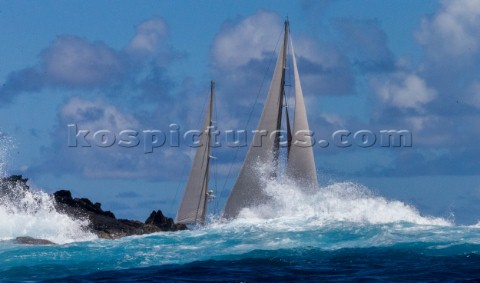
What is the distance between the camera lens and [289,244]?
32156 mm

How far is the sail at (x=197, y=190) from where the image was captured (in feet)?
155

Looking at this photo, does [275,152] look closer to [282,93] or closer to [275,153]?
[275,153]

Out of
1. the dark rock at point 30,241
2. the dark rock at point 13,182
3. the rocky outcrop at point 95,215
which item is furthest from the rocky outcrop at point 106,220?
the dark rock at point 30,241

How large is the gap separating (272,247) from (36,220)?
16.2 metres

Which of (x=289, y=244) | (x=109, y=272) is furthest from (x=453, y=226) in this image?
(x=109, y=272)

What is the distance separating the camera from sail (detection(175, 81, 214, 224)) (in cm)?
4719

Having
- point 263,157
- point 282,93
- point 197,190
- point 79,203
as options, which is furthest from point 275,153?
point 79,203

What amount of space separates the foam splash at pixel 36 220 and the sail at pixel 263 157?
7999 mm

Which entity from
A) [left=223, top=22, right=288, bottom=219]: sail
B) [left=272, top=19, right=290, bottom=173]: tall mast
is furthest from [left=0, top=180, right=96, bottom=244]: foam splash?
[left=272, top=19, right=290, bottom=173]: tall mast

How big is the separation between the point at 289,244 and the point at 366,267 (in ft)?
20.8

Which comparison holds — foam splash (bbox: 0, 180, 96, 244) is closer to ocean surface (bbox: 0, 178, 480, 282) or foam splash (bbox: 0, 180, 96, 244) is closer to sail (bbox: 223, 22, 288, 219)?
ocean surface (bbox: 0, 178, 480, 282)

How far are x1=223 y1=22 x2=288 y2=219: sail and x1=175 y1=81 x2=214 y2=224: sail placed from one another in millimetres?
4830

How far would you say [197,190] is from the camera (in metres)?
47.3

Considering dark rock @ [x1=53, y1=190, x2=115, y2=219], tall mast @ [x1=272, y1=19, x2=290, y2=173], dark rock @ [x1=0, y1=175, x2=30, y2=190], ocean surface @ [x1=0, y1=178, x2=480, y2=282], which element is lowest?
ocean surface @ [x1=0, y1=178, x2=480, y2=282]
